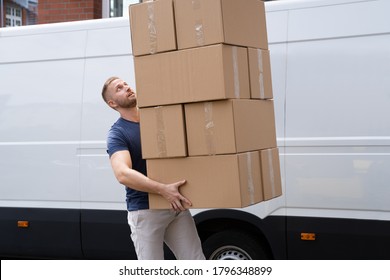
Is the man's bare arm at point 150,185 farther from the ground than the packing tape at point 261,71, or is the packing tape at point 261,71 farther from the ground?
the packing tape at point 261,71

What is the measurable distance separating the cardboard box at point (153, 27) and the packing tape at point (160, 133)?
0.34 m

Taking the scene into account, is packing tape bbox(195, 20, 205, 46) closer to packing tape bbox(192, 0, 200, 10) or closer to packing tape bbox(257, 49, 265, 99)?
packing tape bbox(192, 0, 200, 10)

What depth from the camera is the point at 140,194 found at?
12.6 ft

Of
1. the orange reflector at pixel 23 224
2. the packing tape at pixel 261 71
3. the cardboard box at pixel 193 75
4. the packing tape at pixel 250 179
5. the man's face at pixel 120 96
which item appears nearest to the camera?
the cardboard box at pixel 193 75

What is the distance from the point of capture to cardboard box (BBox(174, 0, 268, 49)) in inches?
135

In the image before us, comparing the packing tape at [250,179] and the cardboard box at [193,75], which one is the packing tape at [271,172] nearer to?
the packing tape at [250,179]

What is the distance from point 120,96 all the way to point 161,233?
2.82 ft

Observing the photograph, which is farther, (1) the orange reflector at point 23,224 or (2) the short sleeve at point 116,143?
(1) the orange reflector at point 23,224

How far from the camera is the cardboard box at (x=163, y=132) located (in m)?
3.56

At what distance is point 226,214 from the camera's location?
5387 millimetres

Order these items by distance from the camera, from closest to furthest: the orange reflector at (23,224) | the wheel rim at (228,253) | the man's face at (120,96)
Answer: the man's face at (120,96) < the wheel rim at (228,253) < the orange reflector at (23,224)

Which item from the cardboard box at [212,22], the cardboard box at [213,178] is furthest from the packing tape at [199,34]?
the cardboard box at [213,178]

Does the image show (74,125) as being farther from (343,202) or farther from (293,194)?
(343,202)

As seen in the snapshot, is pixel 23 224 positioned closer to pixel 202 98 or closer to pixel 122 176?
pixel 122 176
